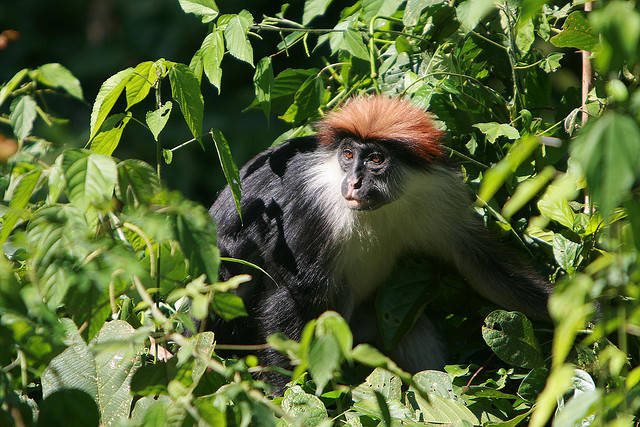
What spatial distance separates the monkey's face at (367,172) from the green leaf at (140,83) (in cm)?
105

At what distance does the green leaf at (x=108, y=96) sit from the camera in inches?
86.9

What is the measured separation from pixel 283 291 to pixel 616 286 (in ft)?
7.49

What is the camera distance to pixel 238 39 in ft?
8.68

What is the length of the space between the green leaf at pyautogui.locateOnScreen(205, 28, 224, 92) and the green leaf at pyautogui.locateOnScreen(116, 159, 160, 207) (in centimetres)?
99

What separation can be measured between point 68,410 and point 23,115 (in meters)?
1.66

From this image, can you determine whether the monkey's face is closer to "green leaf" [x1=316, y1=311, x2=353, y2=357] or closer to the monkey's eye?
the monkey's eye

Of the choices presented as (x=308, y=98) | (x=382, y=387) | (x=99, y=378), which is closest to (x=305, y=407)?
(x=382, y=387)

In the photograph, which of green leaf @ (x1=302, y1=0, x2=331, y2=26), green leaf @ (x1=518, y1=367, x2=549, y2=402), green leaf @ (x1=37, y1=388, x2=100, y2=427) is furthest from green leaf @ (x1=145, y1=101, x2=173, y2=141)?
green leaf @ (x1=518, y1=367, x2=549, y2=402)

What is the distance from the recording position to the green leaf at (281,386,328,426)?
2.25 metres

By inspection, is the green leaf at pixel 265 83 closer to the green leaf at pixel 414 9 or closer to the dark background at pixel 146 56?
the green leaf at pixel 414 9

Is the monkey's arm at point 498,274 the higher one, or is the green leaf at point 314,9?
the green leaf at point 314,9

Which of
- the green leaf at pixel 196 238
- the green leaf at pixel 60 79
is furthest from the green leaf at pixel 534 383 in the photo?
the green leaf at pixel 60 79

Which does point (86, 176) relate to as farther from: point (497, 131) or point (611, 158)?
point (497, 131)

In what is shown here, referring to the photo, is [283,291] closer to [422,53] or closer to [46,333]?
[422,53]
